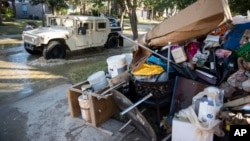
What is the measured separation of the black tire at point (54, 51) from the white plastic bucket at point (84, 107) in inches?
228

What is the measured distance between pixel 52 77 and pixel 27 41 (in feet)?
10.4

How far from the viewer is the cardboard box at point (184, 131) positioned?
9.94 ft

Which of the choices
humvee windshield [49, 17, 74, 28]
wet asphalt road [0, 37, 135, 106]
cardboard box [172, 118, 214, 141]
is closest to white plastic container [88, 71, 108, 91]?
cardboard box [172, 118, 214, 141]

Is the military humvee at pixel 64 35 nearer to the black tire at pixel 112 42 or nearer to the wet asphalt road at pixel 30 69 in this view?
the wet asphalt road at pixel 30 69

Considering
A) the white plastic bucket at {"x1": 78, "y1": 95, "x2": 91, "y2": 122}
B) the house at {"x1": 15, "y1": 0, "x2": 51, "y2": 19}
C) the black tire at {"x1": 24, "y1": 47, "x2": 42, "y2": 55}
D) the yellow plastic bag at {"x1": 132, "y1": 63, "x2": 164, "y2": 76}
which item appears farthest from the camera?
the house at {"x1": 15, "y1": 0, "x2": 51, "y2": 19}

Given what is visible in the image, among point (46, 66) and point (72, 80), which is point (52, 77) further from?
point (46, 66)

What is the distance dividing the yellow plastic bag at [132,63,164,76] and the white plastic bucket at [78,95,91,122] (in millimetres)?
923

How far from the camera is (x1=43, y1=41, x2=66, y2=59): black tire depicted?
9.41 m

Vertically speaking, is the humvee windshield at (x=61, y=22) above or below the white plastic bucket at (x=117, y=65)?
above

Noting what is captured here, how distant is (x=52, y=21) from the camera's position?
34.9 ft

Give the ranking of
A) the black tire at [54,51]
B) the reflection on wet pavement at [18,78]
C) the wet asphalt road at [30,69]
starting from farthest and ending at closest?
the black tire at [54,51] → the wet asphalt road at [30,69] → the reflection on wet pavement at [18,78]

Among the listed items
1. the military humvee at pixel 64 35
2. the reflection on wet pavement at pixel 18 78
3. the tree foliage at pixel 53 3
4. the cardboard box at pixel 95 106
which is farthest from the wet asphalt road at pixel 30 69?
the tree foliage at pixel 53 3

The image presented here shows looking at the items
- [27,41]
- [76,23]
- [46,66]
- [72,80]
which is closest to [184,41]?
[72,80]

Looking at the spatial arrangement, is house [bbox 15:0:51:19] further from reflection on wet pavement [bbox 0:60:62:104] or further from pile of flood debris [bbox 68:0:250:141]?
pile of flood debris [bbox 68:0:250:141]
